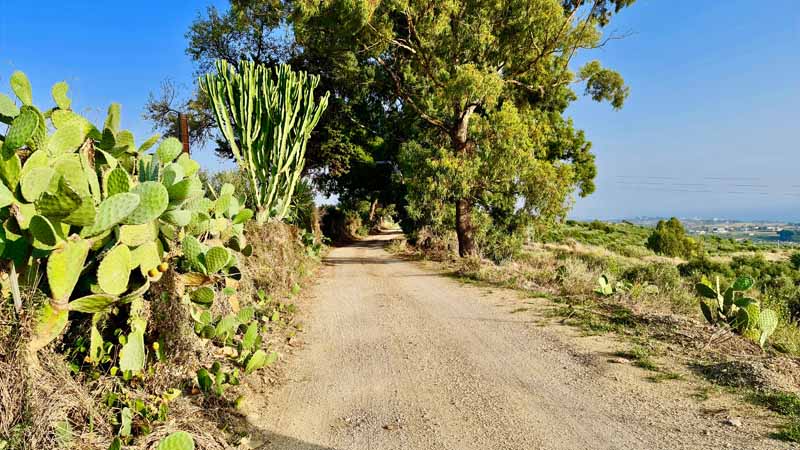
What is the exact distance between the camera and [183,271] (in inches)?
148

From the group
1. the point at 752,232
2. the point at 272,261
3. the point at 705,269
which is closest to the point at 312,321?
the point at 272,261

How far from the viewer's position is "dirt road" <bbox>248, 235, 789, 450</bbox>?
3070mm

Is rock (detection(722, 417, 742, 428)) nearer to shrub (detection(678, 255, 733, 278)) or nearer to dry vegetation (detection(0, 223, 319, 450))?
dry vegetation (detection(0, 223, 319, 450))

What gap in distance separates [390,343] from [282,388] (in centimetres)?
149

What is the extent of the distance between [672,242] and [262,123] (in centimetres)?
2514

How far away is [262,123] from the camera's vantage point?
9961 millimetres

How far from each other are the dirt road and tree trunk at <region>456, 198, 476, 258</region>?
254 inches

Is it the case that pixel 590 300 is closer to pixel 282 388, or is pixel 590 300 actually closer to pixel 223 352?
pixel 282 388

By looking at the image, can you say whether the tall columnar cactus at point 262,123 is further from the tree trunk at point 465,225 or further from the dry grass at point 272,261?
the tree trunk at point 465,225

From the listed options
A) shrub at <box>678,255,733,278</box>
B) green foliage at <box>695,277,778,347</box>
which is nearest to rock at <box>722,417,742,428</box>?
green foliage at <box>695,277,778,347</box>

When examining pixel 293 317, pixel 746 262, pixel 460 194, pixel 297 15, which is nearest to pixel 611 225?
pixel 746 262

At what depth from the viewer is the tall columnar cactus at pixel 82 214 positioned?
7.68ft

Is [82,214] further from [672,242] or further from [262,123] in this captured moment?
[672,242]

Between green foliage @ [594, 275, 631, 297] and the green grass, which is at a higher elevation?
green foliage @ [594, 275, 631, 297]
